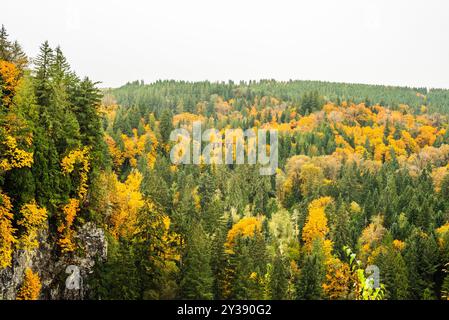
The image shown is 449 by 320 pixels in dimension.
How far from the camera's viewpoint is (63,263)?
46188mm

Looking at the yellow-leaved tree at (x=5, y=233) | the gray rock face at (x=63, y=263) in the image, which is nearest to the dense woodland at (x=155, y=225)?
the yellow-leaved tree at (x=5, y=233)

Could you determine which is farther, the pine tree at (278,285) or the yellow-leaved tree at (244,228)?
the yellow-leaved tree at (244,228)

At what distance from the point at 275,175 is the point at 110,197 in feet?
298

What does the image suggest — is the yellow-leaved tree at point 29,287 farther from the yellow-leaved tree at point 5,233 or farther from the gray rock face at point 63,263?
the yellow-leaved tree at point 5,233

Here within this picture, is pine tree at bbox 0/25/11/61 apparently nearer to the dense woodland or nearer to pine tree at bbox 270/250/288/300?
the dense woodland

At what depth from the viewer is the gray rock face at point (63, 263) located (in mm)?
→ 39753

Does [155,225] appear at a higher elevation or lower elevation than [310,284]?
higher

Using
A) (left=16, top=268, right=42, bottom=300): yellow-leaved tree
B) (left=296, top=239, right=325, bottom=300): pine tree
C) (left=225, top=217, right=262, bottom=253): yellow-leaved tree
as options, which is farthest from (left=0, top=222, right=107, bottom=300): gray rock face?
(left=225, top=217, right=262, bottom=253): yellow-leaved tree

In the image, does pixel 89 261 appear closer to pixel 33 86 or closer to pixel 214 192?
pixel 33 86

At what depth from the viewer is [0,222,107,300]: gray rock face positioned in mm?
39753

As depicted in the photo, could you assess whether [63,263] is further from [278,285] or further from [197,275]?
[278,285]

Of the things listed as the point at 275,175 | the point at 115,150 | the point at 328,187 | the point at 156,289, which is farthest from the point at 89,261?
the point at 275,175

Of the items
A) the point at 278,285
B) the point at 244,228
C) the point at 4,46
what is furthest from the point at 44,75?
the point at 244,228
